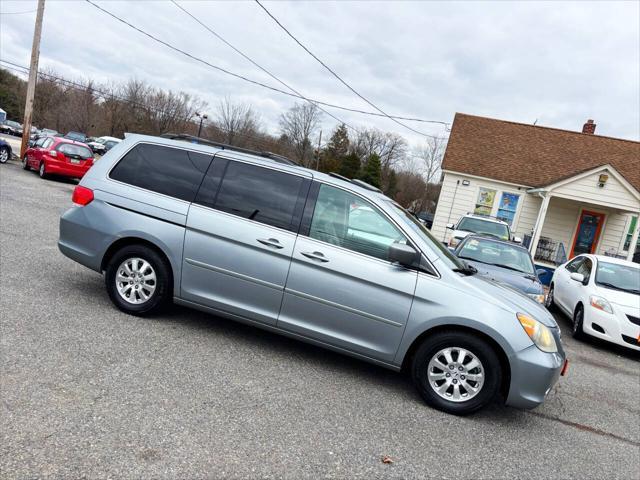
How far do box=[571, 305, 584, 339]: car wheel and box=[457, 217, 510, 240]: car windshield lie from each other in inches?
250

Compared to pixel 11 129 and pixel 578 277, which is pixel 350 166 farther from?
pixel 578 277

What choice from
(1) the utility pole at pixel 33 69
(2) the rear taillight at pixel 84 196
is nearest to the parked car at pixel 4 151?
(1) the utility pole at pixel 33 69

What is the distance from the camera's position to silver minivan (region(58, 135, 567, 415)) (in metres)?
3.96

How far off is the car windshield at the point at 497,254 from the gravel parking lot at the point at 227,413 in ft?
10.5

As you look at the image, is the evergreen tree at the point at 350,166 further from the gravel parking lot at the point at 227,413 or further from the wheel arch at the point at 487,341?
the wheel arch at the point at 487,341

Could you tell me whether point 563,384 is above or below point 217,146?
below

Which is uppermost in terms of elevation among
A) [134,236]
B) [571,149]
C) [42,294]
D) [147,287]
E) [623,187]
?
[571,149]

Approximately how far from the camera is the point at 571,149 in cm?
2158

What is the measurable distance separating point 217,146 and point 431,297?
2793 mm

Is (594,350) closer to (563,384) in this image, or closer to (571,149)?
(563,384)

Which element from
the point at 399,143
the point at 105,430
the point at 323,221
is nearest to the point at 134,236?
the point at 323,221

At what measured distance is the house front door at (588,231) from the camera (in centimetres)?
2011

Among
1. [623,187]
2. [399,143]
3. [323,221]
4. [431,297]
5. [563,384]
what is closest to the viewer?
[431,297]

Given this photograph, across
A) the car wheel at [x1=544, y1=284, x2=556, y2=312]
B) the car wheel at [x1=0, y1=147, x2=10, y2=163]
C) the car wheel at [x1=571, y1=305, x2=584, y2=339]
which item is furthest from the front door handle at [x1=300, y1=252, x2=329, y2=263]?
the car wheel at [x1=0, y1=147, x2=10, y2=163]
